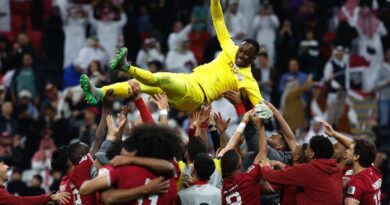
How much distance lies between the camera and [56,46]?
24.3 m

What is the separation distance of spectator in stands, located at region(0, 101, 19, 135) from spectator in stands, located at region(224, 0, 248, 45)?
4.46 meters

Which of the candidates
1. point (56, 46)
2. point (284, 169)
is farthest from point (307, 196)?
point (56, 46)

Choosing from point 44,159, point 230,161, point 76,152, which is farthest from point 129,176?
point 44,159

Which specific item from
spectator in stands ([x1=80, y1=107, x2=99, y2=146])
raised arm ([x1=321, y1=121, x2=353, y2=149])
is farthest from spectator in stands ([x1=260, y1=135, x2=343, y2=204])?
spectator in stands ([x1=80, y1=107, x2=99, y2=146])

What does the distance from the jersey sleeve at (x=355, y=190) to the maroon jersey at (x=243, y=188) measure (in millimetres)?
930

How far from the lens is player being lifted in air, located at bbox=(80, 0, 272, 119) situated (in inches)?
492

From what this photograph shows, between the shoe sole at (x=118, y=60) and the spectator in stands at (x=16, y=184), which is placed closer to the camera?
the shoe sole at (x=118, y=60)

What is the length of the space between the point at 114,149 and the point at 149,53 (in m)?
12.0

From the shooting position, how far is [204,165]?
10.9m

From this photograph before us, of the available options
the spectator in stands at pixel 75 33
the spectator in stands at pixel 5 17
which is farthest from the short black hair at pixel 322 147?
the spectator in stands at pixel 5 17

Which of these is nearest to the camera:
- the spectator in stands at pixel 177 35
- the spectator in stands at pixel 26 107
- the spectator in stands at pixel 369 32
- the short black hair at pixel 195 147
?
the short black hair at pixel 195 147

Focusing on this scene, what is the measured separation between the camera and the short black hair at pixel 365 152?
1167cm

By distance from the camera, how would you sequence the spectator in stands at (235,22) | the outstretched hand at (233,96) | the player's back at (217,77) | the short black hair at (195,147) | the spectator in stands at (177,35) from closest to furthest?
the short black hair at (195,147)
the outstretched hand at (233,96)
the player's back at (217,77)
the spectator in stands at (235,22)
the spectator in stands at (177,35)

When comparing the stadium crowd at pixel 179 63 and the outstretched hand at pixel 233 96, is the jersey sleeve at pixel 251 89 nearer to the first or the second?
the stadium crowd at pixel 179 63
